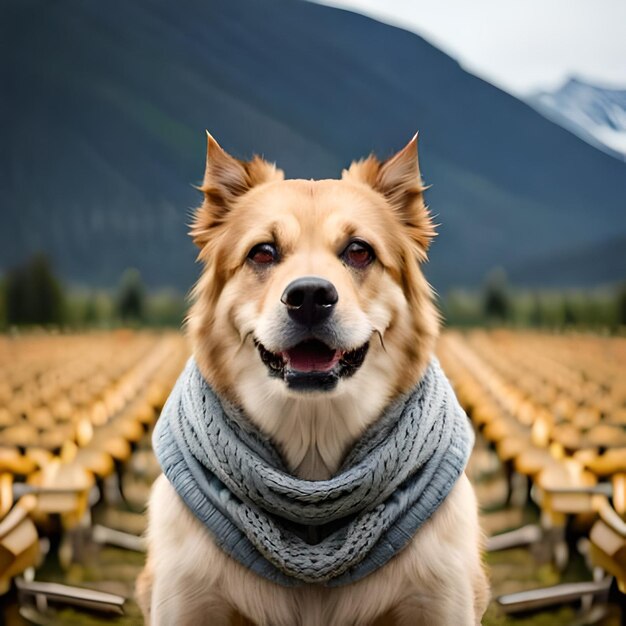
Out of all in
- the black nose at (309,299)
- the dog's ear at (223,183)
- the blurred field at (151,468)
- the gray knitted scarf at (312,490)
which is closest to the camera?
the black nose at (309,299)

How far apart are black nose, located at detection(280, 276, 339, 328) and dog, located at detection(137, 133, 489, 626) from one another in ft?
0.22

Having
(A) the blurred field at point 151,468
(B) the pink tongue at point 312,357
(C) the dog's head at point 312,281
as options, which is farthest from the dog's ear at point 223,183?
(A) the blurred field at point 151,468

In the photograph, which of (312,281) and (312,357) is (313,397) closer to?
(312,357)

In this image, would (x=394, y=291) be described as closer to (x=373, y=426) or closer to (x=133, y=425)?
(x=373, y=426)

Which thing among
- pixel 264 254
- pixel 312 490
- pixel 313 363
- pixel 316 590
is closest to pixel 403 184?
pixel 264 254

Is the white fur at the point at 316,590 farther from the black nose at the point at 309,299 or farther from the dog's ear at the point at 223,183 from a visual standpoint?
the dog's ear at the point at 223,183

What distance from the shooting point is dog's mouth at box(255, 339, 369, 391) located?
4.63 feet

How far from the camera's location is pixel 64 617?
2.39 m

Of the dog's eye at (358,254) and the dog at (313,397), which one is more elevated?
the dog's eye at (358,254)

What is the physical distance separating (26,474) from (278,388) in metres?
1.61

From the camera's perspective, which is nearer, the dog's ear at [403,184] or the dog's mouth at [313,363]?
the dog's mouth at [313,363]

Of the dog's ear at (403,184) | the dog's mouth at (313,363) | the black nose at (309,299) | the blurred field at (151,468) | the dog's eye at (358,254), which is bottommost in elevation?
the blurred field at (151,468)

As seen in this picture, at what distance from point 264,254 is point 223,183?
22 centimetres

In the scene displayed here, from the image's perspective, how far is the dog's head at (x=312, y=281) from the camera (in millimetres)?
1403
